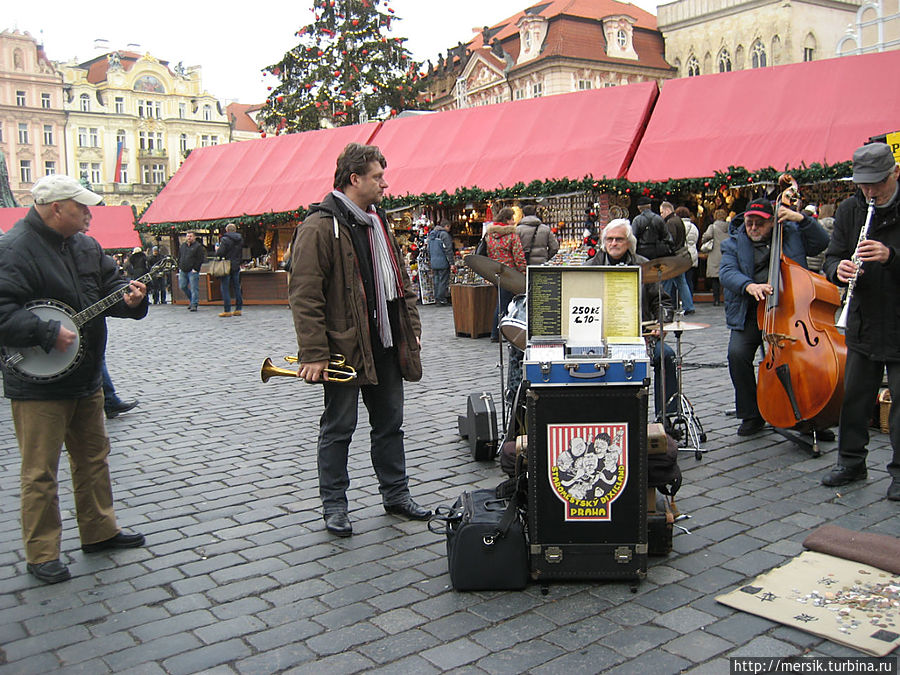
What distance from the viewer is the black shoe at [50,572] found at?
381 centimetres

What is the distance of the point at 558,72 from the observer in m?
50.2

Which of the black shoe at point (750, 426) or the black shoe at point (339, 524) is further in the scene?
the black shoe at point (750, 426)

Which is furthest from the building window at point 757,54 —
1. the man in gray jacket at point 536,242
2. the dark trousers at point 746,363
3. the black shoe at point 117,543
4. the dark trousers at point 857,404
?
the black shoe at point 117,543

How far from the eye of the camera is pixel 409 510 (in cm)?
450

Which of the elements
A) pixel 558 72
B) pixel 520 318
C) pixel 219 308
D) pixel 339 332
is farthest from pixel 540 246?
pixel 558 72

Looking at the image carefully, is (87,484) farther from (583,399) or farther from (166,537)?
(583,399)

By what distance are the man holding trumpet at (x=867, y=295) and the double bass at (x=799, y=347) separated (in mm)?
341

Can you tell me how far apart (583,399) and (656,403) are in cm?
253

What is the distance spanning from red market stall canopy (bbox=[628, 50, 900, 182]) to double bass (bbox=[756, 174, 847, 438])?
9242 millimetres

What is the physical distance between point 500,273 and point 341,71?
33.0 metres

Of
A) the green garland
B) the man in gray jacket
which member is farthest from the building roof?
the man in gray jacket

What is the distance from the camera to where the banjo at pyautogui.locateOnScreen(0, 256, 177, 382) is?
376 cm

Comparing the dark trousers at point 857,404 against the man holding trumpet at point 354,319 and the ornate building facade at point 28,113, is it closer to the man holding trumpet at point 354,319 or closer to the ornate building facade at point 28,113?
the man holding trumpet at point 354,319

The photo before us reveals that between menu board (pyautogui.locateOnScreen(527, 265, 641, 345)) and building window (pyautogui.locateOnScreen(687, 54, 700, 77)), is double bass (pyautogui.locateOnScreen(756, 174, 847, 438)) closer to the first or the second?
menu board (pyautogui.locateOnScreen(527, 265, 641, 345))
